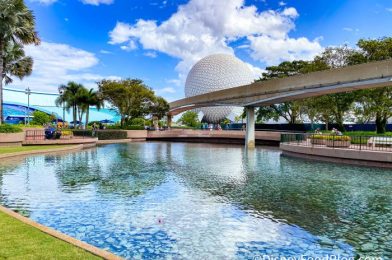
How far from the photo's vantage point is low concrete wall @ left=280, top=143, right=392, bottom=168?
21828mm

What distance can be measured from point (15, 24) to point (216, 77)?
260 feet

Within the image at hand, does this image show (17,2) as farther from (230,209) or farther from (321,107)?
(321,107)

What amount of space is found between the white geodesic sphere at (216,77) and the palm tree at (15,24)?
74.9 meters

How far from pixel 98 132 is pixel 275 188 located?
126ft

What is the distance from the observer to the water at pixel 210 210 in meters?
8.08

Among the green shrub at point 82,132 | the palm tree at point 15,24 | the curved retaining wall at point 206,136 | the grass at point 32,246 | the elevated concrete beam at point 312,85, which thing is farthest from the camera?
the curved retaining wall at point 206,136

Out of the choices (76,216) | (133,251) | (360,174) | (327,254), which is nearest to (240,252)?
(327,254)

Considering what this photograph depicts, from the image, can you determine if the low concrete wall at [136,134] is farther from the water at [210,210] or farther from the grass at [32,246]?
the grass at [32,246]

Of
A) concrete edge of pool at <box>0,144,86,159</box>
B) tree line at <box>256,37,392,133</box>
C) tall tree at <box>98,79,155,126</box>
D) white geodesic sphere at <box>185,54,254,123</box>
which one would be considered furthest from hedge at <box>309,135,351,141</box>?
white geodesic sphere at <box>185,54,254,123</box>

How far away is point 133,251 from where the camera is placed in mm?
Answer: 7680

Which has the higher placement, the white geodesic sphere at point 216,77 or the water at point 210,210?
the white geodesic sphere at point 216,77

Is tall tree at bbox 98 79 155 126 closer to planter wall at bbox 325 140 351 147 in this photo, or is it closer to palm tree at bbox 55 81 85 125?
palm tree at bbox 55 81 85 125

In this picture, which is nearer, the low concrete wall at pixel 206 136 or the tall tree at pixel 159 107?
the low concrete wall at pixel 206 136

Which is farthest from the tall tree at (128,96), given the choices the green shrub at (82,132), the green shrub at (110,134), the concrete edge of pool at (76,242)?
the concrete edge of pool at (76,242)
